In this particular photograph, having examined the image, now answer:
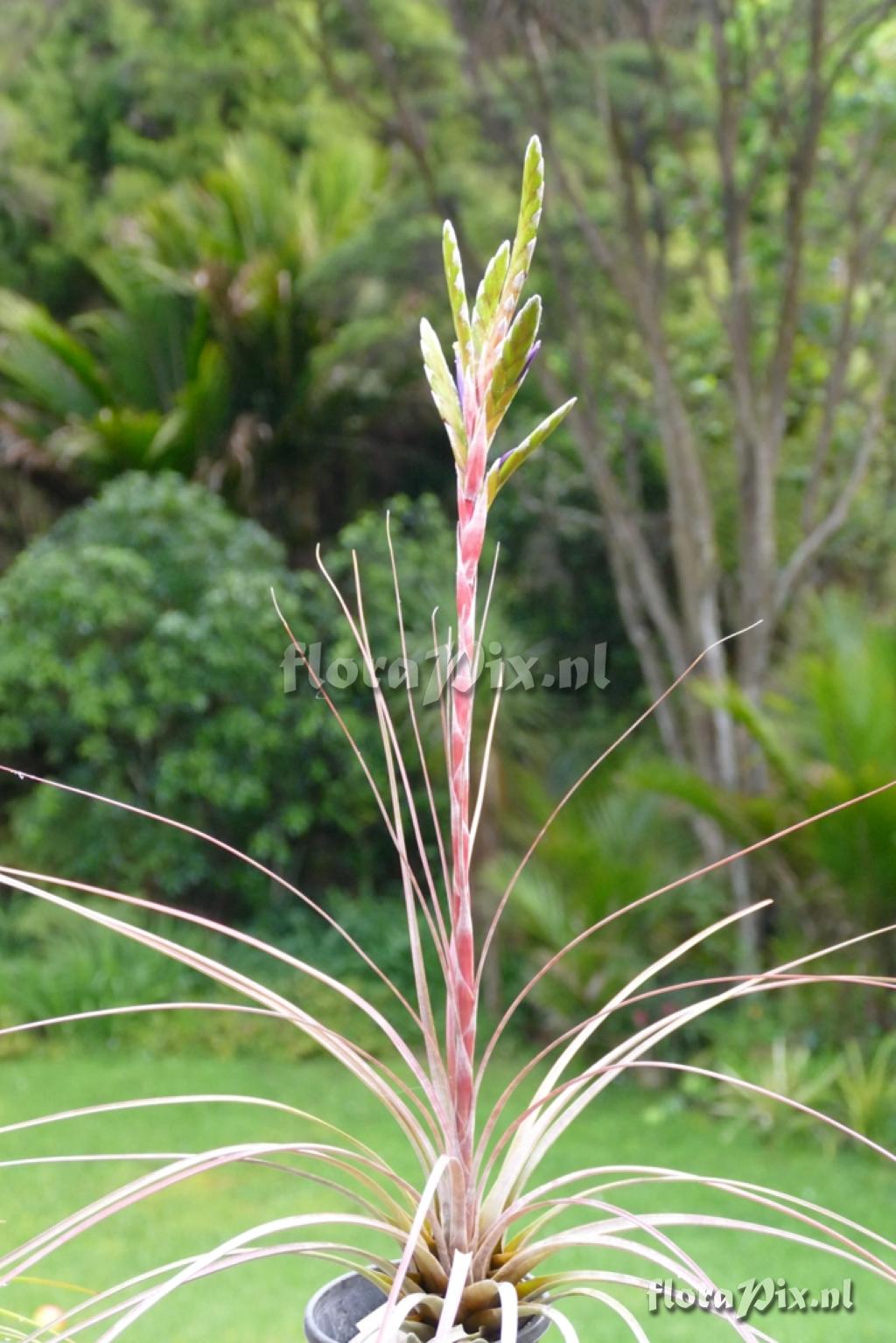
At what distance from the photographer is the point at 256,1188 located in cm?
472

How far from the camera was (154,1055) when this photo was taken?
6141 mm

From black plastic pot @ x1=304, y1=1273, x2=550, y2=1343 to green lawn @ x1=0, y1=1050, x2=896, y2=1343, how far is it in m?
2.50

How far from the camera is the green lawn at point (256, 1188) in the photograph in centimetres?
366

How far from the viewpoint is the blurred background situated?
5680mm

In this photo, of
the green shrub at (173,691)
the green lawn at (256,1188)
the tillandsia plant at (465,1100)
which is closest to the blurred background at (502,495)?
the green shrub at (173,691)

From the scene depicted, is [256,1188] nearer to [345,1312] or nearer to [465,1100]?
[345,1312]

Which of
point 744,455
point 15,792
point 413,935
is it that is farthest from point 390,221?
point 413,935

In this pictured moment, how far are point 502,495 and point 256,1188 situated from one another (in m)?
4.73

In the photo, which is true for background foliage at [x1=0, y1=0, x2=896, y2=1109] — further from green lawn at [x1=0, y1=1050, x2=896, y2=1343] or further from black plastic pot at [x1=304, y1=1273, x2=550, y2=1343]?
black plastic pot at [x1=304, y1=1273, x2=550, y2=1343]

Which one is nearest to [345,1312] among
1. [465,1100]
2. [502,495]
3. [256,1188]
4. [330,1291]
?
[330,1291]

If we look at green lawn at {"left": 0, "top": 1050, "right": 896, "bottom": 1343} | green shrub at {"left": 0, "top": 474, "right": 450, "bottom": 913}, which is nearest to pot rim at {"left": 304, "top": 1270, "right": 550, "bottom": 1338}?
green lawn at {"left": 0, "top": 1050, "right": 896, "bottom": 1343}

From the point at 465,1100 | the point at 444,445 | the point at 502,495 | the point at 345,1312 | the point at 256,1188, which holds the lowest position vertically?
the point at 256,1188

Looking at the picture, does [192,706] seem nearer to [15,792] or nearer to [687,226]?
[15,792]

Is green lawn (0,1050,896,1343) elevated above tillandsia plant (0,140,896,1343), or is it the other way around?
tillandsia plant (0,140,896,1343)
